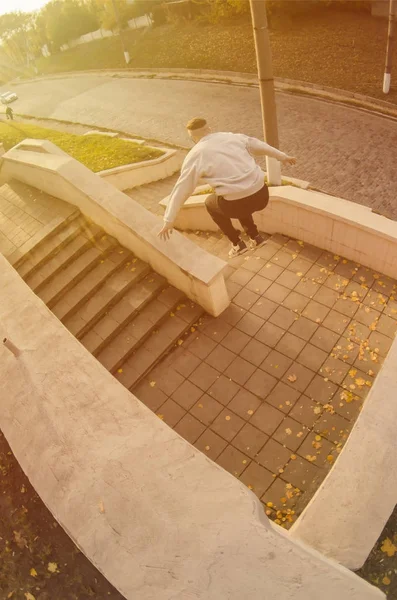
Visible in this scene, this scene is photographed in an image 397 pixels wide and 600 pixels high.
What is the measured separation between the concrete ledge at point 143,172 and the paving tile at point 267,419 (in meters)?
8.83

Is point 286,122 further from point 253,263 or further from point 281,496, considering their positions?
point 281,496

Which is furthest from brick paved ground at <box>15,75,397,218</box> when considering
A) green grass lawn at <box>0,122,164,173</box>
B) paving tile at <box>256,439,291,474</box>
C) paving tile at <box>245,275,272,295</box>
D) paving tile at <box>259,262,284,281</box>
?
paving tile at <box>256,439,291,474</box>

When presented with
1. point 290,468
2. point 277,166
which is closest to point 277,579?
point 290,468

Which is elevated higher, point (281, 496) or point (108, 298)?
point (108, 298)

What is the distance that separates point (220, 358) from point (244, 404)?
2.72 ft

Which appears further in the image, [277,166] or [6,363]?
[277,166]

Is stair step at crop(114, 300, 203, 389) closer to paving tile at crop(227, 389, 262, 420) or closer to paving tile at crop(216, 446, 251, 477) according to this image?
paving tile at crop(227, 389, 262, 420)

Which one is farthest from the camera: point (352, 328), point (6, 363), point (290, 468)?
point (352, 328)

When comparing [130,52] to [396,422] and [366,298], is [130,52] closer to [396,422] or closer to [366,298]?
[366,298]

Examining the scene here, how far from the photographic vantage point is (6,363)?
13.7 ft

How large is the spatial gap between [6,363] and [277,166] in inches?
236

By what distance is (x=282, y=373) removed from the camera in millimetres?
5414

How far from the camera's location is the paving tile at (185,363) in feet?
18.9

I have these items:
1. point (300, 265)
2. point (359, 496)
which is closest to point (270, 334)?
point (300, 265)
